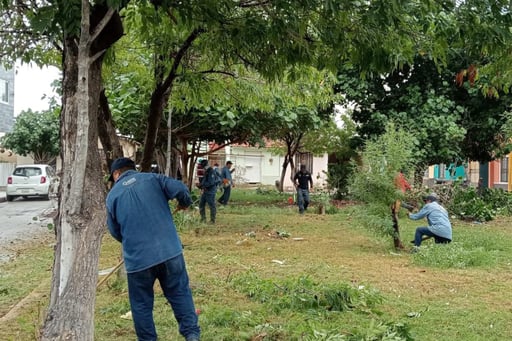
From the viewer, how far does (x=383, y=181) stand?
30.1 feet

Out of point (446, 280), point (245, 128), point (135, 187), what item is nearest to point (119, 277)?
point (135, 187)

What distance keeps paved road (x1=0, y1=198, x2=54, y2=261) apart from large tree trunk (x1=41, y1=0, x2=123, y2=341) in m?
6.72

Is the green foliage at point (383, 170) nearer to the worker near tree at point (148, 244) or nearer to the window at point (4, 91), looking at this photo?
the worker near tree at point (148, 244)

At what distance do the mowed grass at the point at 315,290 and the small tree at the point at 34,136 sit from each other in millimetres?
23261

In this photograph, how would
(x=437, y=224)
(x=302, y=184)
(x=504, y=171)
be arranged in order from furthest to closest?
1. (x=504, y=171)
2. (x=302, y=184)
3. (x=437, y=224)

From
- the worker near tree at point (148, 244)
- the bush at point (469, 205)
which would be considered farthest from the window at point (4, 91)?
the worker near tree at point (148, 244)

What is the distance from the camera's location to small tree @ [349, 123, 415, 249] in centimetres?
926

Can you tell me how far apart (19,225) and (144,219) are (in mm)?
11970

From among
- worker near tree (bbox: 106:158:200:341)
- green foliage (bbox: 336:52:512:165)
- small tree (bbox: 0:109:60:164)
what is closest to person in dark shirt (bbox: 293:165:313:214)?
green foliage (bbox: 336:52:512:165)

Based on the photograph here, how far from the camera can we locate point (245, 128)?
1578 centimetres

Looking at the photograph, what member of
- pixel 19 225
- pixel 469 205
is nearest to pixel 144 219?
pixel 19 225

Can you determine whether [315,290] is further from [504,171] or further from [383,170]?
[504,171]

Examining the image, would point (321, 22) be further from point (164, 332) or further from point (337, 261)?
point (337, 261)

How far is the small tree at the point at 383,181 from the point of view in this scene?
30.4ft
